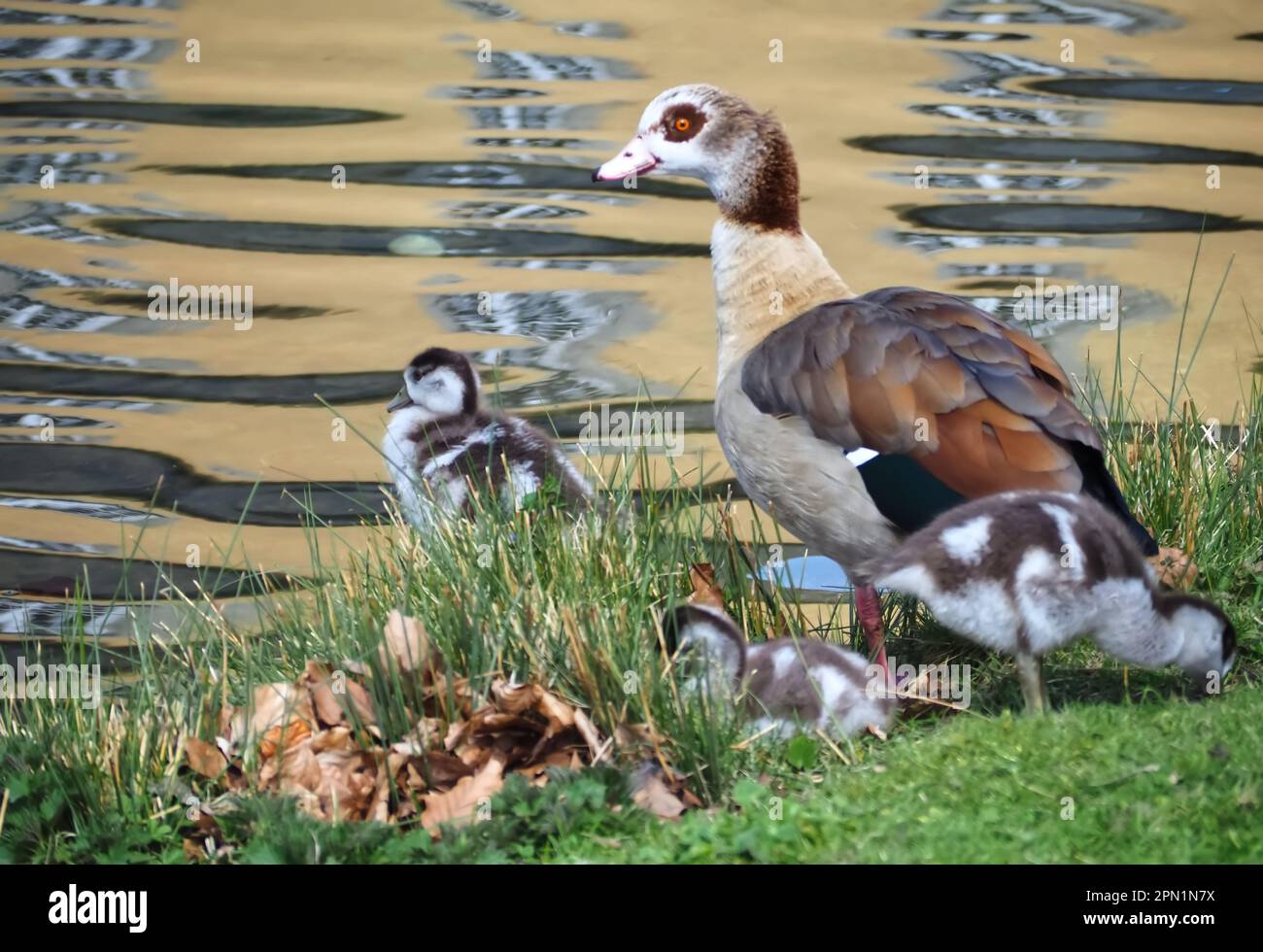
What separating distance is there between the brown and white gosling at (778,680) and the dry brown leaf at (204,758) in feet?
4.81

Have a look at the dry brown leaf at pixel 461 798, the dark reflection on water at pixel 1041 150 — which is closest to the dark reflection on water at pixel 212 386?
the dark reflection on water at pixel 1041 150

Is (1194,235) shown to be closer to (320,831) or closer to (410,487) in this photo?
(410,487)

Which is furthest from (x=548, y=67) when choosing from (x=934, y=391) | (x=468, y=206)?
(x=934, y=391)

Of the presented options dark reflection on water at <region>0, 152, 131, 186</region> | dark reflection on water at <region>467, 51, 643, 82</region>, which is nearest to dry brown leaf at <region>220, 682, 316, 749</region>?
dark reflection on water at <region>0, 152, 131, 186</region>

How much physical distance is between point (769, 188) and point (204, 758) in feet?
10.6

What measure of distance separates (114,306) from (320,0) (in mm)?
8330

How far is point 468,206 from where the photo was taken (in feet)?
45.1

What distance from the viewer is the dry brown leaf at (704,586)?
20.8 feet

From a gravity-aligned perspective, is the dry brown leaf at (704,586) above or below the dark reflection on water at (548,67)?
below

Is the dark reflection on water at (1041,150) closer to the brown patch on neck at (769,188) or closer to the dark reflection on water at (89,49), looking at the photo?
the dark reflection on water at (89,49)

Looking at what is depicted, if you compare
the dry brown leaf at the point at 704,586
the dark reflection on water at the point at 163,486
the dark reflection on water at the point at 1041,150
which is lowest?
the dark reflection on water at the point at 163,486

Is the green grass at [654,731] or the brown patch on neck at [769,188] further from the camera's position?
the brown patch on neck at [769,188]

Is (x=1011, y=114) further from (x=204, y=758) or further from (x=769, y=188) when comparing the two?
(x=204, y=758)
